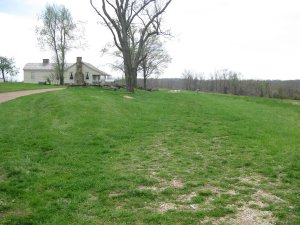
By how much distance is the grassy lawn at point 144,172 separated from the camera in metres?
4.67

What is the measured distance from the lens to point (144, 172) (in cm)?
660

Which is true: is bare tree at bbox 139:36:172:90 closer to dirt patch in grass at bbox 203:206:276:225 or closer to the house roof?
the house roof

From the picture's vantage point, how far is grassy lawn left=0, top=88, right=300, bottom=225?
4675 millimetres

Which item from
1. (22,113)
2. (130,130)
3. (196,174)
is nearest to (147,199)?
(196,174)

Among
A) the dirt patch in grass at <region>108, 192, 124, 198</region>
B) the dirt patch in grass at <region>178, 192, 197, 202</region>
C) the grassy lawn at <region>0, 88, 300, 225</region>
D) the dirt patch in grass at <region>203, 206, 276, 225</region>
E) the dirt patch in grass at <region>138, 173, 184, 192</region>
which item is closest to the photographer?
the dirt patch in grass at <region>203, 206, 276, 225</region>

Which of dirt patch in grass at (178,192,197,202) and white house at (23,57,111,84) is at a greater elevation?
white house at (23,57,111,84)

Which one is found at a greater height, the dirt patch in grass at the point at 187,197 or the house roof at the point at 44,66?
the house roof at the point at 44,66

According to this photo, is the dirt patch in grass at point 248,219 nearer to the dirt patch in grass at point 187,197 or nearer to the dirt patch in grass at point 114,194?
the dirt patch in grass at point 187,197

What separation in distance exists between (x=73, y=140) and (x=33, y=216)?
452cm

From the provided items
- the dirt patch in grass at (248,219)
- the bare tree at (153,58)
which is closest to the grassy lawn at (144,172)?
the dirt patch in grass at (248,219)

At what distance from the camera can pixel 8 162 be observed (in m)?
6.94

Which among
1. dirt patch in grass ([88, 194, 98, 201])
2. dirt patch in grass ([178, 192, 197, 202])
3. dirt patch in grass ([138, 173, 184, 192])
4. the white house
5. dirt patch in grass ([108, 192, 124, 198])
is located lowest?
dirt patch in grass ([88, 194, 98, 201])

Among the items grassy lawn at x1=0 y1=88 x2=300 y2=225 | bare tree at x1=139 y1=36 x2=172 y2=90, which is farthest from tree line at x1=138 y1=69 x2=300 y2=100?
grassy lawn at x1=0 y1=88 x2=300 y2=225

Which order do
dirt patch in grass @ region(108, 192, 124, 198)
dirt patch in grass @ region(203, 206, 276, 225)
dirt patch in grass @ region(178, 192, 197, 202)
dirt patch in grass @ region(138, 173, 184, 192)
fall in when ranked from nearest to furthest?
dirt patch in grass @ region(203, 206, 276, 225)
dirt patch in grass @ region(178, 192, 197, 202)
dirt patch in grass @ region(108, 192, 124, 198)
dirt patch in grass @ region(138, 173, 184, 192)
